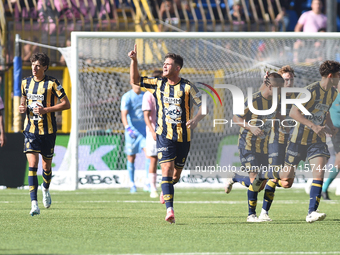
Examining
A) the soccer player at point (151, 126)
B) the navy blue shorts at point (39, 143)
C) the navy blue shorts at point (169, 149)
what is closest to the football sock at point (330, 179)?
the soccer player at point (151, 126)

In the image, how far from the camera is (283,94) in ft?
22.8

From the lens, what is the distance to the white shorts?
10305mm

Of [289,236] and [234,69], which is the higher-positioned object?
[234,69]

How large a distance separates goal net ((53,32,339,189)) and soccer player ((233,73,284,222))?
427 cm

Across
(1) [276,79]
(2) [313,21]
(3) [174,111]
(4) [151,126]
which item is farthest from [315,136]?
(2) [313,21]

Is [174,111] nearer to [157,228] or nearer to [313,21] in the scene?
[157,228]

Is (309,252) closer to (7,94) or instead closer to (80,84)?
(80,84)

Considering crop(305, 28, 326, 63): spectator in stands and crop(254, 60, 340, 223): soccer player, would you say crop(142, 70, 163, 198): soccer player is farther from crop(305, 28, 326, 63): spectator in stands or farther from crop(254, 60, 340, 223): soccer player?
crop(305, 28, 326, 63): spectator in stands

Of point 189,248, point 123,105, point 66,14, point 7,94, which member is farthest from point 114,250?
point 66,14

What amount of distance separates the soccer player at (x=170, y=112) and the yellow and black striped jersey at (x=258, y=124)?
65 centimetres

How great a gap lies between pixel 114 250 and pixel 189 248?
0.55 m

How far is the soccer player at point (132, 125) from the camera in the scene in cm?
1081

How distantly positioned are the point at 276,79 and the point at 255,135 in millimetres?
642

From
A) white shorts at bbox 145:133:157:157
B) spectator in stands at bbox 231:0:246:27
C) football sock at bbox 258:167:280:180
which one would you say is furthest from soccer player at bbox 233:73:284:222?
spectator in stands at bbox 231:0:246:27
